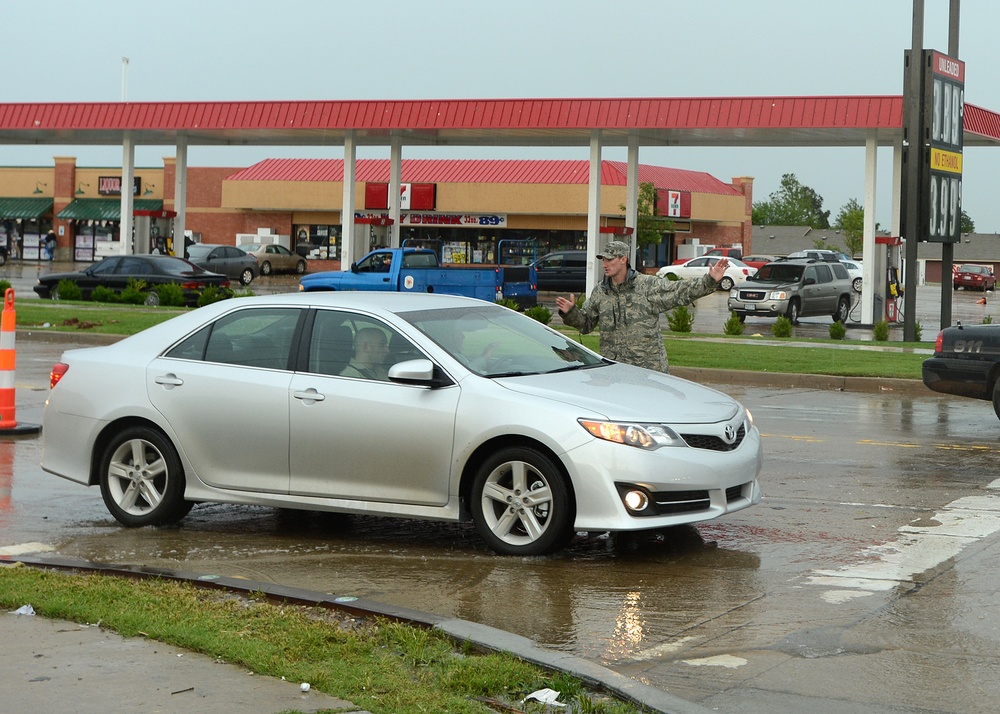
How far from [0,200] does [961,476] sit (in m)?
75.5

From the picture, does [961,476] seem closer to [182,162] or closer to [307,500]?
[307,500]

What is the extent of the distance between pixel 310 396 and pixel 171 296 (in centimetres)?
2404

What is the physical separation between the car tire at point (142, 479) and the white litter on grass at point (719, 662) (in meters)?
4.06

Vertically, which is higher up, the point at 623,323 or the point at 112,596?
the point at 623,323

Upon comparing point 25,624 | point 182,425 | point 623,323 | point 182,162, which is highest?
point 182,162

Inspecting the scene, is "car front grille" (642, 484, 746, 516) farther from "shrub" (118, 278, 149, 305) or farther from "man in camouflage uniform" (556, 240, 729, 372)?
"shrub" (118, 278, 149, 305)

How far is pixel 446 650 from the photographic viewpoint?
5516 millimetres

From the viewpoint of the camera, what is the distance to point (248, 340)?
8.41 meters

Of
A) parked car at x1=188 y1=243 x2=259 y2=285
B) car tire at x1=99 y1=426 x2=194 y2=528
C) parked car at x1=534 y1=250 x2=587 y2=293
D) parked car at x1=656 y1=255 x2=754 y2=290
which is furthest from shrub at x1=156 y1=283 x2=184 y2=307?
parked car at x1=656 y1=255 x2=754 y2=290

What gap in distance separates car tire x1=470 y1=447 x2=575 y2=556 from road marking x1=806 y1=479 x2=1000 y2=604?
142 centimetres

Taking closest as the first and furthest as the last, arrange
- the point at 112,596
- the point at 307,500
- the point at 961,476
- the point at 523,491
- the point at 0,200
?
1. the point at 112,596
2. the point at 523,491
3. the point at 307,500
4. the point at 961,476
5. the point at 0,200

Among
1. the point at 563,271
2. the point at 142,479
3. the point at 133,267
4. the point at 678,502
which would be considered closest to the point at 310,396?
the point at 142,479

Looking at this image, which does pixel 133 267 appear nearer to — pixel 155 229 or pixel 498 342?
pixel 155 229

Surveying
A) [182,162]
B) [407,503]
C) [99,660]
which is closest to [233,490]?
[407,503]
